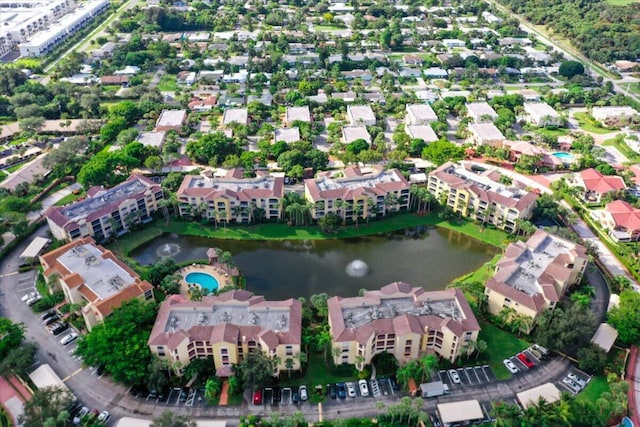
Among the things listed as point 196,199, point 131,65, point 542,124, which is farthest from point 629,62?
point 131,65

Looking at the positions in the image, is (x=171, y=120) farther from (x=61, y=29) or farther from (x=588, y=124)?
(x=588, y=124)

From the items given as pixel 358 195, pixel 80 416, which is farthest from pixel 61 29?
pixel 80 416

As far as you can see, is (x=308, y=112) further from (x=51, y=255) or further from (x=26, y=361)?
(x=26, y=361)

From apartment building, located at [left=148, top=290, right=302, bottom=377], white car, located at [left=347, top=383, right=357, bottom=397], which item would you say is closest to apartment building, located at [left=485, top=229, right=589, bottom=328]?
white car, located at [left=347, top=383, right=357, bottom=397]

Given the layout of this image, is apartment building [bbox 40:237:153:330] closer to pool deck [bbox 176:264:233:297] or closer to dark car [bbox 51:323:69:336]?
dark car [bbox 51:323:69:336]

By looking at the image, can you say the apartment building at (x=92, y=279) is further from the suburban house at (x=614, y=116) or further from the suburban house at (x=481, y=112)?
the suburban house at (x=614, y=116)
